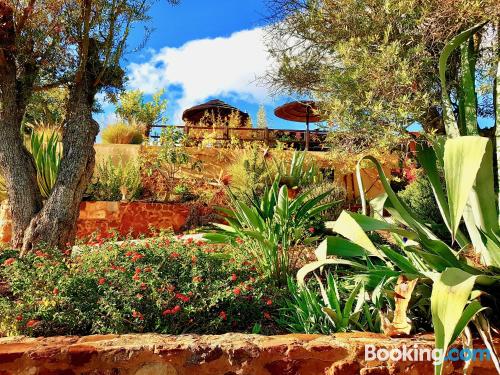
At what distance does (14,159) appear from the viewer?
580 centimetres

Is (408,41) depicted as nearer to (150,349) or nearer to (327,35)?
(327,35)

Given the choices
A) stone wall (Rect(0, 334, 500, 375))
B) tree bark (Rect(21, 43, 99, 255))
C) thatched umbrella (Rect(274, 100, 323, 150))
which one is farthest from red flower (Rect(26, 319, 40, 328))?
thatched umbrella (Rect(274, 100, 323, 150))

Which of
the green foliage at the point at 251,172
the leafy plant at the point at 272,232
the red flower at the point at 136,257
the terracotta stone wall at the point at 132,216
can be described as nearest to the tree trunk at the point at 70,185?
the leafy plant at the point at 272,232

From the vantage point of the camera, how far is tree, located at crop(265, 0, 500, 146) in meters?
5.51

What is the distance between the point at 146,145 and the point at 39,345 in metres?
11.2

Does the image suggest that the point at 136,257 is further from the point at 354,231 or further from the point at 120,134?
the point at 120,134

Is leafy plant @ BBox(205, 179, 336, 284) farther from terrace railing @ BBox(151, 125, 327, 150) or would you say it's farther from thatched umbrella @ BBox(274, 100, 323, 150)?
terrace railing @ BBox(151, 125, 327, 150)

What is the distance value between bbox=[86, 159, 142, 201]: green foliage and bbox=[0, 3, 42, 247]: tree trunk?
4.77 m

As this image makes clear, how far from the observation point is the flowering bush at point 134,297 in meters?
3.42

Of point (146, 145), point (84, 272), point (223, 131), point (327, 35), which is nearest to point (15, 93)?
point (84, 272)

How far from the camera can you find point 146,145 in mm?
13695

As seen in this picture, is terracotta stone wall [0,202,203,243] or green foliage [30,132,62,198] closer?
green foliage [30,132,62,198]

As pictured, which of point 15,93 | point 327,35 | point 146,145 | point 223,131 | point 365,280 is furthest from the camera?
point 223,131

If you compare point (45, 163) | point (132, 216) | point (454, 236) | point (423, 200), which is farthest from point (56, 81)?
point (454, 236)
